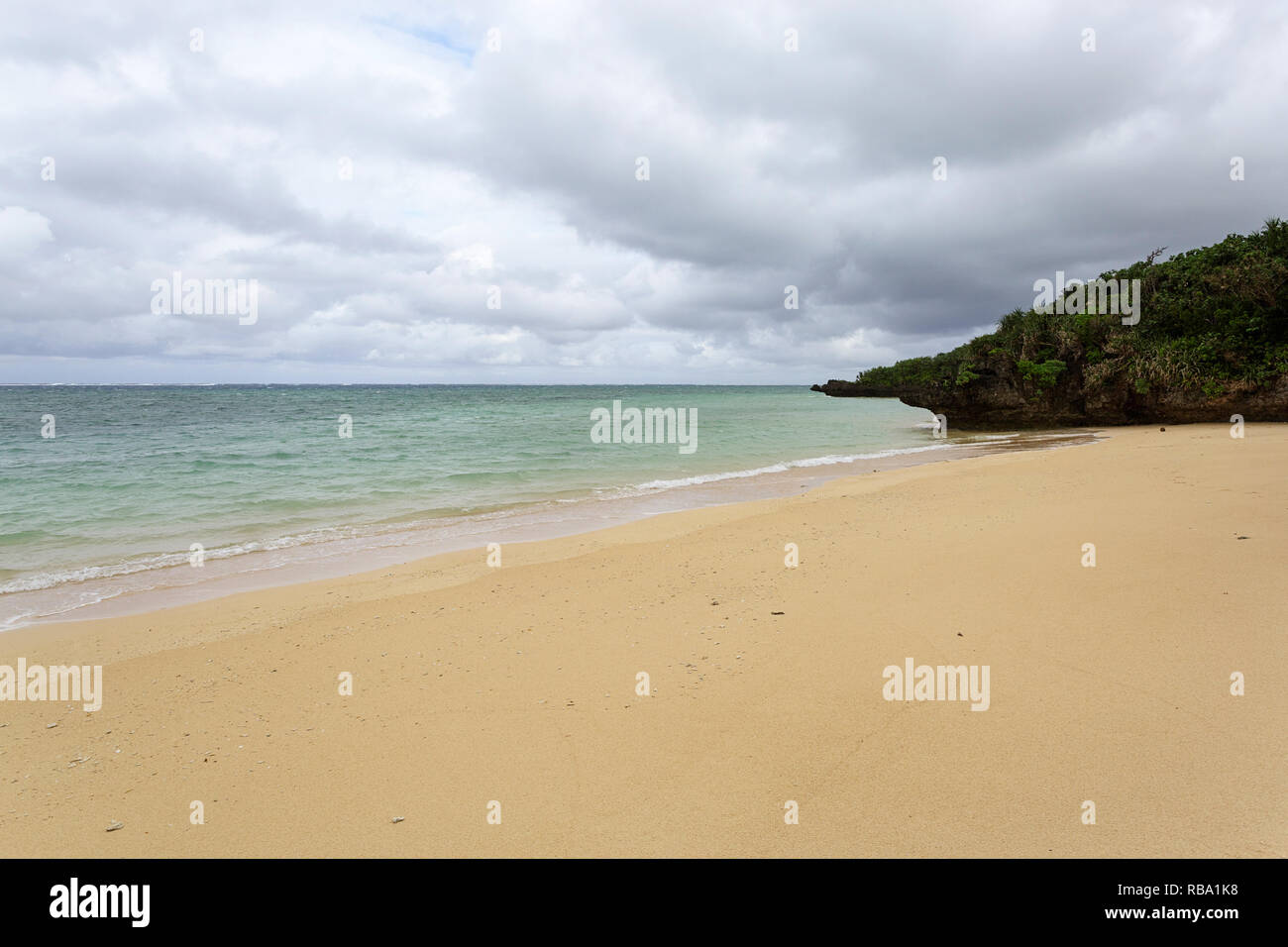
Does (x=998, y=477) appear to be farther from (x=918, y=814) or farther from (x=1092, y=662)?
(x=918, y=814)

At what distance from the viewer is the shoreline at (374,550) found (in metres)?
8.59

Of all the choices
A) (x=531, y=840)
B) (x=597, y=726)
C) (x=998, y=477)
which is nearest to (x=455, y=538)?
(x=597, y=726)

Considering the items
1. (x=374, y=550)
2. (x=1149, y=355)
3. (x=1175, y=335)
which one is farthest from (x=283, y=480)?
(x=1175, y=335)

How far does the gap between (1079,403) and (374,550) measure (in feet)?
108

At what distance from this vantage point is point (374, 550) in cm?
1120

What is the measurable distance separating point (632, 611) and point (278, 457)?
22.6 metres

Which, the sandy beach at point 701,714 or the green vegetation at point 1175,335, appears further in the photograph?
the green vegetation at point 1175,335

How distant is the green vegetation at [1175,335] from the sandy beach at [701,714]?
24882mm

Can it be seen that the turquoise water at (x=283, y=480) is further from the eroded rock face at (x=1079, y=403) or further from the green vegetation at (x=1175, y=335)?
the green vegetation at (x=1175, y=335)

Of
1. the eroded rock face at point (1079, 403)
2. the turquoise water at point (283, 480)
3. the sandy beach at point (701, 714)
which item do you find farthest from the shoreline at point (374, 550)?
the eroded rock face at point (1079, 403)

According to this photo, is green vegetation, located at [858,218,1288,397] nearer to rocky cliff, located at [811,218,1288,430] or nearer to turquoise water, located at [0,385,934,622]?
rocky cliff, located at [811,218,1288,430]

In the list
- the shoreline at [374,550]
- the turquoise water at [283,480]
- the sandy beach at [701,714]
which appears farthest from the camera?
the turquoise water at [283,480]

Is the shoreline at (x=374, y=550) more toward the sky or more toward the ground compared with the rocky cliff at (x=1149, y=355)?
more toward the ground

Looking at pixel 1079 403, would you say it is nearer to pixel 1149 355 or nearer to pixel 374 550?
pixel 1149 355
